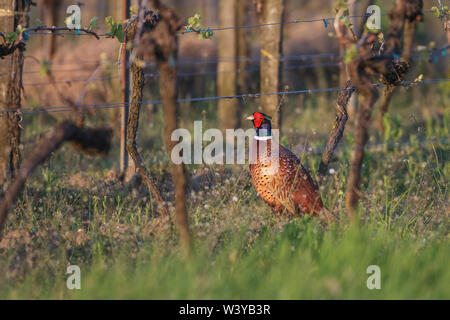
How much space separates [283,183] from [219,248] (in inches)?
43.8

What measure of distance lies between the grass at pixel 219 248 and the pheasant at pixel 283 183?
0.54 ft

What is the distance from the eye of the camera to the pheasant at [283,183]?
486 centimetres

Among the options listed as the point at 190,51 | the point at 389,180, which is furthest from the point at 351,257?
the point at 190,51

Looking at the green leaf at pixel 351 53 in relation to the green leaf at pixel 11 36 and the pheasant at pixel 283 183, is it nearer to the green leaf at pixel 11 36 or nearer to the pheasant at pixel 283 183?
the pheasant at pixel 283 183

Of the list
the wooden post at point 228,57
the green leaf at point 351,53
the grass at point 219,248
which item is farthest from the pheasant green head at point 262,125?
the wooden post at point 228,57

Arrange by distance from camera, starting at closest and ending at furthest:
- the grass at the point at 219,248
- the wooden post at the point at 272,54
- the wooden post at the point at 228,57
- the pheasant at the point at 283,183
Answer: the grass at the point at 219,248 → the pheasant at the point at 283,183 → the wooden post at the point at 272,54 → the wooden post at the point at 228,57

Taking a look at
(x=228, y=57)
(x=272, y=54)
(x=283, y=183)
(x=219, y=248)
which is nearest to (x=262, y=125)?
(x=283, y=183)

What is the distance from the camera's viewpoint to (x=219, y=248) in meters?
4.04

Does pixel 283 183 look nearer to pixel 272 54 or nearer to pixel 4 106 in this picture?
pixel 272 54

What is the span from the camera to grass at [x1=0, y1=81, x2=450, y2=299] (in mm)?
3260

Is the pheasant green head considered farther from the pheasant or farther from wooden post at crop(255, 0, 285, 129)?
wooden post at crop(255, 0, 285, 129)
